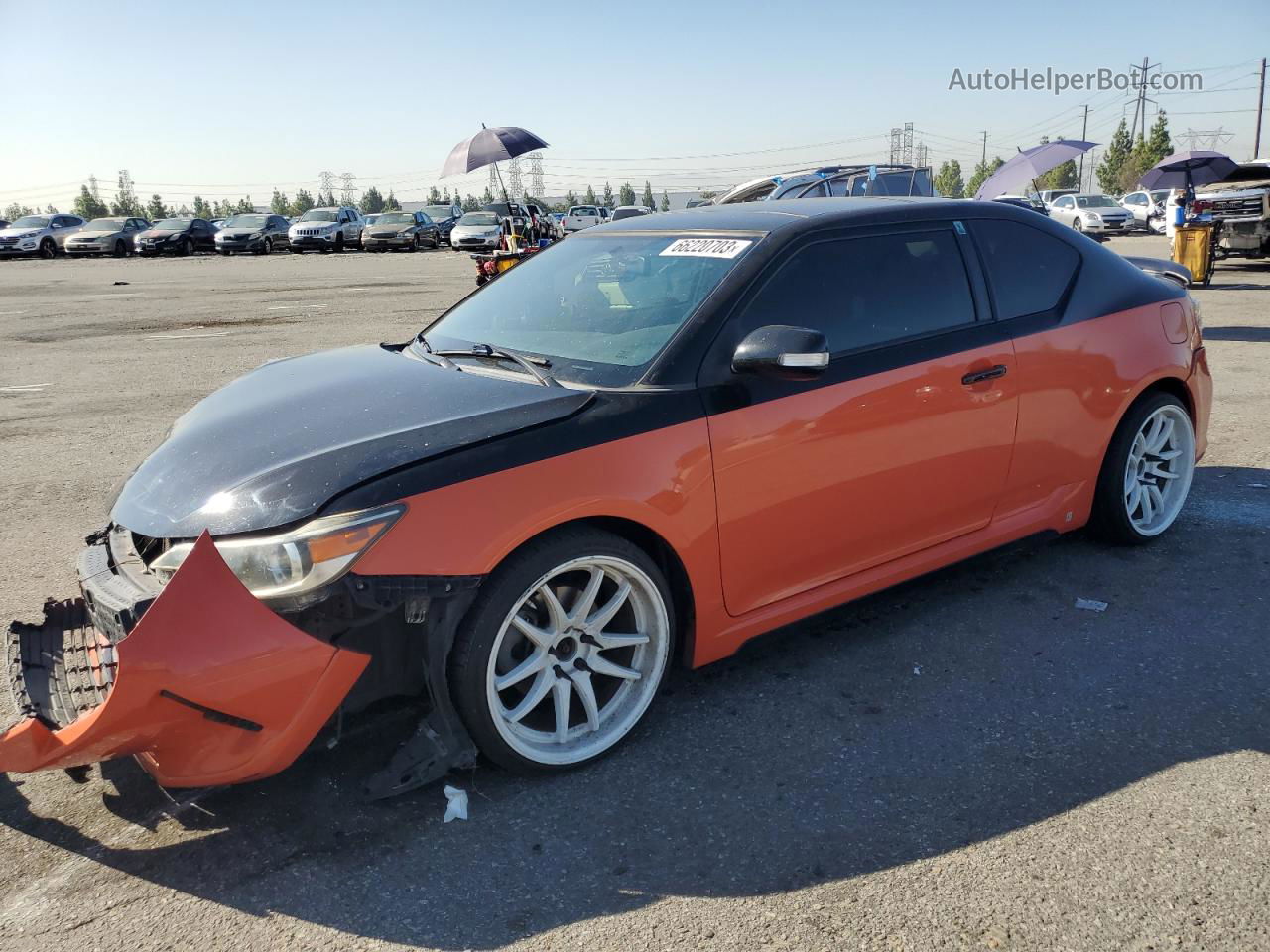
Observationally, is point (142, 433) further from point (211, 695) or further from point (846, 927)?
point (846, 927)

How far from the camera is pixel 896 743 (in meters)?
3.16

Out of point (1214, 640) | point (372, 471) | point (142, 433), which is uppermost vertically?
point (372, 471)

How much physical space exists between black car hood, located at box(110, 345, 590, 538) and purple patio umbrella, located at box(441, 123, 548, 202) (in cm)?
1166

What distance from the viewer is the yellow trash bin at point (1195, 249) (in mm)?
Result: 16438

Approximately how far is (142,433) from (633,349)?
553cm

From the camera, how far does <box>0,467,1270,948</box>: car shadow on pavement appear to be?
8.39 ft

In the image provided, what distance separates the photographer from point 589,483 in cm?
291

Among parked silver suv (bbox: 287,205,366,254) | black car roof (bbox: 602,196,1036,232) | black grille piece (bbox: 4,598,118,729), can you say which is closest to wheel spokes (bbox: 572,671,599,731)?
black grille piece (bbox: 4,598,118,729)

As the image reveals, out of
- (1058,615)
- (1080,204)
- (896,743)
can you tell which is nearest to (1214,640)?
(1058,615)

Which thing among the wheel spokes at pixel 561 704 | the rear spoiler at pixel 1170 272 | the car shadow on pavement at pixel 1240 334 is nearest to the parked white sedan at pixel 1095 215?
the car shadow on pavement at pixel 1240 334

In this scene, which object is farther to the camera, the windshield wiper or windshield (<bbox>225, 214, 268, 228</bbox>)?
windshield (<bbox>225, 214, 268, 228</bbox>)

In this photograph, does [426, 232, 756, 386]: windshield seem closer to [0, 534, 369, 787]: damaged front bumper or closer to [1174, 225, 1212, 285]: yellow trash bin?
[0, 534, 369, 787]: damaged front bumper

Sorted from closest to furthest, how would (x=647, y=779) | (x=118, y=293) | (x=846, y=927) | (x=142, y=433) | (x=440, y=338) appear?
(x=846, y=927) < (x=647, y=779) < (x=440, y=338) < (x=142, y=433) < (x=118, y=293)

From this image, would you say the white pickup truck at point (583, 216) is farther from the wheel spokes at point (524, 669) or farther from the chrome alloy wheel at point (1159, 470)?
the wheel spokes at point (524, 669)
